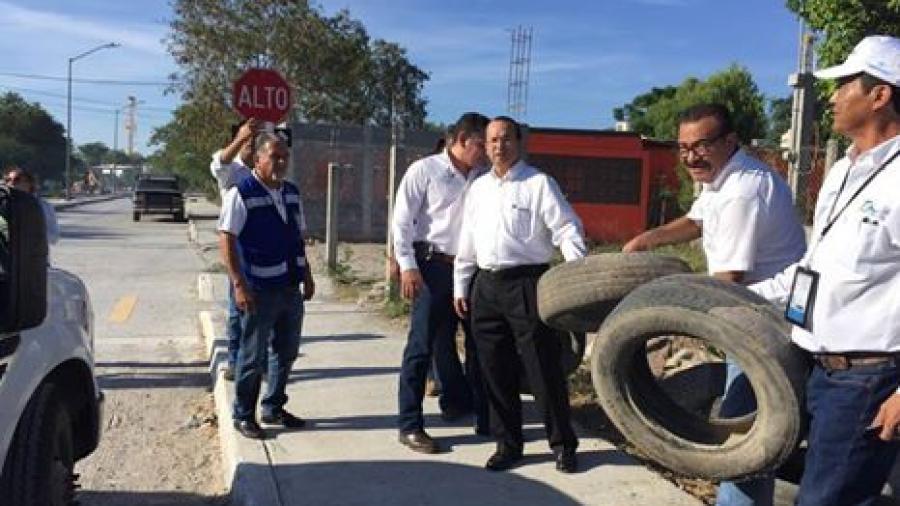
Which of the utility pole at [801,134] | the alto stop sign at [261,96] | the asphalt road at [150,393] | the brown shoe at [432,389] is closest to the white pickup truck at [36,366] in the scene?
the asphalt road at [150,393]

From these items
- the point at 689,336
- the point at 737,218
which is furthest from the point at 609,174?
the point at 689,336

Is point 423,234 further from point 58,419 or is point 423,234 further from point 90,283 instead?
point 90,283

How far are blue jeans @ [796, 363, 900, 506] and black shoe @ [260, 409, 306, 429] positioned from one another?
11.7 ft

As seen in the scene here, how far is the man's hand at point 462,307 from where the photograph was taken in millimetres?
5320

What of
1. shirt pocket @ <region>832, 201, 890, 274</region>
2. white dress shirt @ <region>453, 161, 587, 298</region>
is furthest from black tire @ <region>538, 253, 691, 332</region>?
shirt pocket @ <region>832, 201, 890, 274</region>

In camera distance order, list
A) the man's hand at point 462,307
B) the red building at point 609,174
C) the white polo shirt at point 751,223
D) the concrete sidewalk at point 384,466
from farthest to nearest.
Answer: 1. the red building at point 609,174
2. the man's hand at point 462,307
3. the concrete sidewalk at point 384,466
4. the white polo shirt at point 751,223

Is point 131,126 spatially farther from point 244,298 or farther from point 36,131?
point 244,298

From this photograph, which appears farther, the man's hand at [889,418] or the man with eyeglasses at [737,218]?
the man with eyeglasses at [737,218]

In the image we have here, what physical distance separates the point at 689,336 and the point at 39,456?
230cm

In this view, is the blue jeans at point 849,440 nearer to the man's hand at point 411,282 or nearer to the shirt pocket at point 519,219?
the shirt pocket at point 519,219

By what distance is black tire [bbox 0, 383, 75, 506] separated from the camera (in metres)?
3.18

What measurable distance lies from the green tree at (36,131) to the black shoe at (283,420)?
214 feet

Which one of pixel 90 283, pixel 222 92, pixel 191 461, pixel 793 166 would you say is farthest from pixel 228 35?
pixel 191 461

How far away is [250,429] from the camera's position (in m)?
5.57
